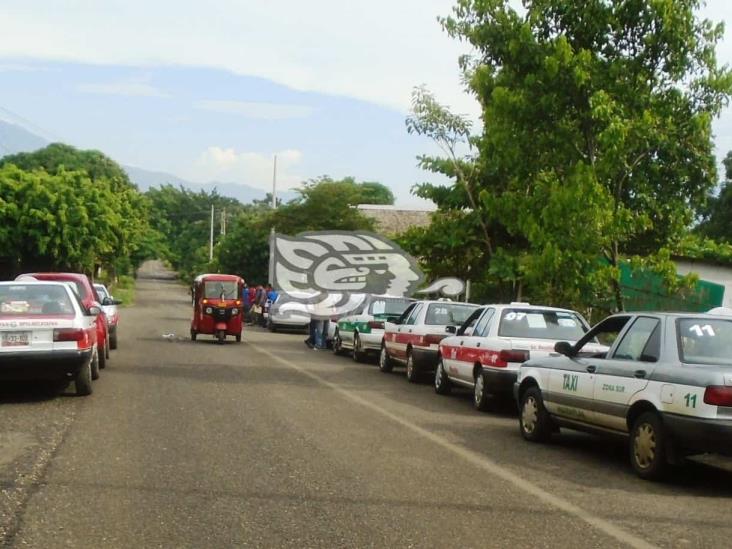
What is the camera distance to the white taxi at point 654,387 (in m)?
9.03

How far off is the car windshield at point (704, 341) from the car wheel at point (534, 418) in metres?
2.42

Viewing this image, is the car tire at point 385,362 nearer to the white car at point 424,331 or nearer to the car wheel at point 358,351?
the white car at point 424,331

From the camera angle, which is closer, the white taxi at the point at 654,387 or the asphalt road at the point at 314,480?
the asphalt road at the point at 314,480

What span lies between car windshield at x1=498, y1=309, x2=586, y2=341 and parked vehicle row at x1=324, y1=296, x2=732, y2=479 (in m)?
0.01

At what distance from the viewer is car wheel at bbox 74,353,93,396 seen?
15.0 metres

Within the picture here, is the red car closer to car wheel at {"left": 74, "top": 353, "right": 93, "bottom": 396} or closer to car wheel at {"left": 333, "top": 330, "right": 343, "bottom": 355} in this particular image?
car wheel at {"left": 74, "top": 353, "right": 93, "bottom": 396}

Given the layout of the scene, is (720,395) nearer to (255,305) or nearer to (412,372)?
(412,372)

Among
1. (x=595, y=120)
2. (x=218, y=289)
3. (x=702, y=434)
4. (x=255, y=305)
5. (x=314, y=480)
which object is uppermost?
(x=595, y=120)

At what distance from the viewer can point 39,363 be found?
14.2 metres

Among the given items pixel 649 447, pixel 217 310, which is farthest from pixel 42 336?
pixel 217 310

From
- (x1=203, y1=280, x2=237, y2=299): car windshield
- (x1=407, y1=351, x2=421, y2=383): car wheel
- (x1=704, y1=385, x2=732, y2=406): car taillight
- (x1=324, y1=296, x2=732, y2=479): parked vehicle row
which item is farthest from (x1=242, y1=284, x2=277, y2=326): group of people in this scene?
(x1=704, y1=385, x2=732, y2=406): car taillight

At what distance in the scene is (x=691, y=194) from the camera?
19859 millimetres

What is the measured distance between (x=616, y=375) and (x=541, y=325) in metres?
5.03

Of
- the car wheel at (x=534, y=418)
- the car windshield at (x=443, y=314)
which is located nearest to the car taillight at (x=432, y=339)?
the car windshield at (x=443, y=314)
